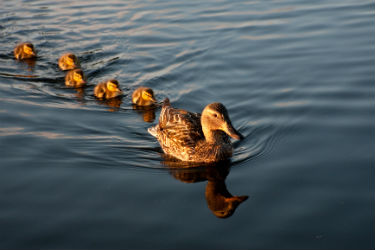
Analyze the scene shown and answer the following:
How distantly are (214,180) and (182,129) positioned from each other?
98 centimetres

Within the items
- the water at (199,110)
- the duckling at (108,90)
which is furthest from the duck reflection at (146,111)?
the duckling at (108,90)

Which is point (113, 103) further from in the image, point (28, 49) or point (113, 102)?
point (28, 49)

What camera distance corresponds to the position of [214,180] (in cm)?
484

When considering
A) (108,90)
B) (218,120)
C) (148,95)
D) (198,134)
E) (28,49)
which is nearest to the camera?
(218,120)

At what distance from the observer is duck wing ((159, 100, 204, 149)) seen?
5.52m

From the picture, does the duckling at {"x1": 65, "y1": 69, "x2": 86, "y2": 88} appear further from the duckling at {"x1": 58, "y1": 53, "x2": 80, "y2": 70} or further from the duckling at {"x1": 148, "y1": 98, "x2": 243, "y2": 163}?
the duckling at {"x1": 148, "y1": 98, "x2": 243, "y2": 163}

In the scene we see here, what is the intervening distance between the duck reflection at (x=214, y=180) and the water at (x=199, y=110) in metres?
0.02

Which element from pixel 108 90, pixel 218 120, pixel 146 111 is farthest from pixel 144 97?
pixel 218 120

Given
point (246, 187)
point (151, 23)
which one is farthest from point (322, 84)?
point (151, 23)

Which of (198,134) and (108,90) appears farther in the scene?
(108,90)

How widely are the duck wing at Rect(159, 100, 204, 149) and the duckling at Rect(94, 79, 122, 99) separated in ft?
5.58

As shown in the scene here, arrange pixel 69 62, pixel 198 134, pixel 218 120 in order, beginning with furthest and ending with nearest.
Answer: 1. pixel 69 62
2. pixel 198 134
3. pixel 218 120

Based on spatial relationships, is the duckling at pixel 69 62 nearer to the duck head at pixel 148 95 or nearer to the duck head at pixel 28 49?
the duck head at pixel 28 49

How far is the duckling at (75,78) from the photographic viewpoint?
7.82m
